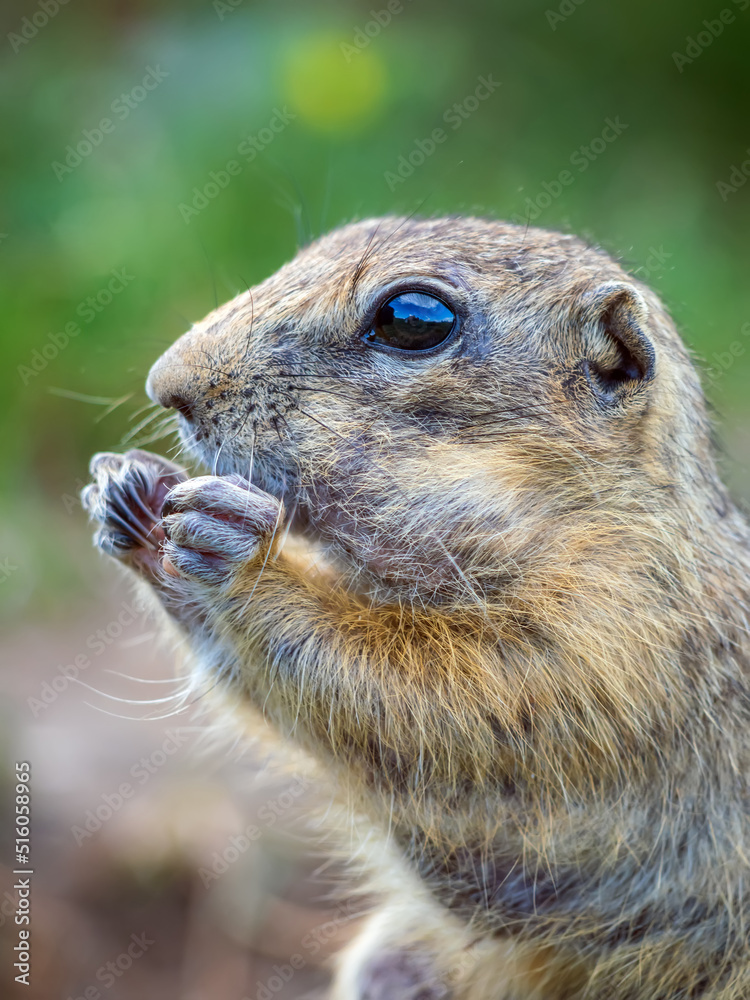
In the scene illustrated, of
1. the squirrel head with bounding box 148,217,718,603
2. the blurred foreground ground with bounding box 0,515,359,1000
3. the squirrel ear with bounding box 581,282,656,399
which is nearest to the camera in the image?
the squirrel head with bounding box 148,217,718,603

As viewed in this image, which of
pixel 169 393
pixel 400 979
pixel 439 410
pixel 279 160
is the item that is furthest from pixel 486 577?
pixel 279 160

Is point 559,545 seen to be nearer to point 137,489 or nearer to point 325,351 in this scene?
point 325,351

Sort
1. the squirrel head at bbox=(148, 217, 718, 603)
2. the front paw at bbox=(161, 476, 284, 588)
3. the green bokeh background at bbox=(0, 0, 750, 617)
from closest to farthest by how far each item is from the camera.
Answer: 1. the front paw at bbox=(161, 476, 284, 588)
2. the squirrel head at bbox=(148, 217, 718, 603)
3. the green bokeh background at bbox=(0, 0, 750, 617)

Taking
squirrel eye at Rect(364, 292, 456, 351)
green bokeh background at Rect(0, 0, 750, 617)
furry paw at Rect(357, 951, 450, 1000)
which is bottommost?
furry paw at Rect(357, 951, 450, 1000)

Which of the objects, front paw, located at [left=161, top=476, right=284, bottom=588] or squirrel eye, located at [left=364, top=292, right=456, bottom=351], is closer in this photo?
front paw, located at [left=161, top=476, right=284, bottom=588]

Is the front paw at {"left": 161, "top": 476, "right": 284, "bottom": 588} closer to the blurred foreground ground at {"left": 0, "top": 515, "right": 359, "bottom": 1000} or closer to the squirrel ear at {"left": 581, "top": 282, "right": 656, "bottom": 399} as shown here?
the squirrel ear at {"left": 581, "top": 282, "right": 656, "bottom": 399}

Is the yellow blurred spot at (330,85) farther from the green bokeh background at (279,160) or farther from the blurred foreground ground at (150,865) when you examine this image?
the blurred foreground ground at (150,865)

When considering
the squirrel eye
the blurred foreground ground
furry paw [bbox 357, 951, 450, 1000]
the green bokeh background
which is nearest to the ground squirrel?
the squirrel eye
